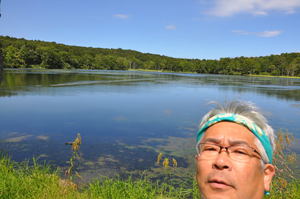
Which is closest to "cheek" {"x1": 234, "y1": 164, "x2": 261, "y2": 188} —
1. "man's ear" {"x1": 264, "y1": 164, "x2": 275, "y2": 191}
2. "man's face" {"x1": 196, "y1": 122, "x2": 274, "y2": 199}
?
"man's face" {"x1": 196, "y1": 122, "x2": 274, "y2": 199}

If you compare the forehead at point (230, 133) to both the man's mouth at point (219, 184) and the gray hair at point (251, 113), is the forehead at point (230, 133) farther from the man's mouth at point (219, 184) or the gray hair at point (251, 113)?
the man's mouth at point (219, 184)

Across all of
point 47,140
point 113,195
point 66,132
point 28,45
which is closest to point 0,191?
point 113,195

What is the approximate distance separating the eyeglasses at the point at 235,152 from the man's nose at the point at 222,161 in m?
0.02

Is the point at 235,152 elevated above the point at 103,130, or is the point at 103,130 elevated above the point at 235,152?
the point at 235,152

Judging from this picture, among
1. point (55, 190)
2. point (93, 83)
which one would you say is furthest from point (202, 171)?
point (93, 83)

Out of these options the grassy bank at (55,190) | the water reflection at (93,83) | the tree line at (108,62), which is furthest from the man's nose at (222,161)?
the tree line at (108,62)

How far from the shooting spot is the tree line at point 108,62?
357 feet

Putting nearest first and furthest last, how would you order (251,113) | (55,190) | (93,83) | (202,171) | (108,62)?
(202,171) < (251,113) < (55,190) < (93,83) < (108,62)

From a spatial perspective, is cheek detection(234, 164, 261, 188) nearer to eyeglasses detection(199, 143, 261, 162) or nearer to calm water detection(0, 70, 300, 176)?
eyeglasses detection(199, 143, 261, 162)

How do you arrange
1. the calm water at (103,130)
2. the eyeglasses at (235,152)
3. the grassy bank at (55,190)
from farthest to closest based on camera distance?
the calm water at (103,130) < the grassy bank at (55,190) < the eyeglasses at (235,152)

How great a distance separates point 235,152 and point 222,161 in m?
0.12

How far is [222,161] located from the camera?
141cm

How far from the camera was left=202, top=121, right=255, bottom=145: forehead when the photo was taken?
150cm

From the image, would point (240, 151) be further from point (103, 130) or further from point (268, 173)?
point (103, 130)
